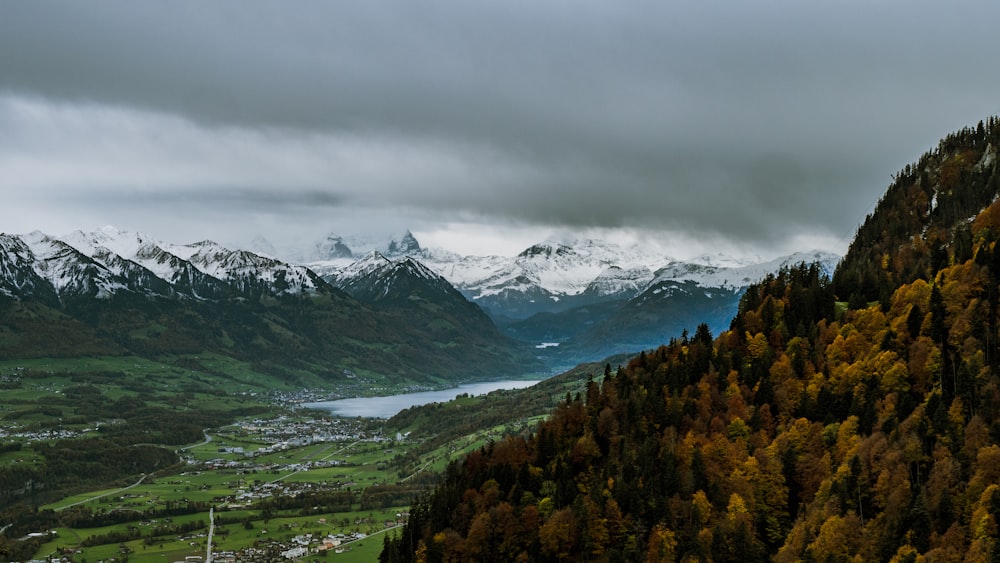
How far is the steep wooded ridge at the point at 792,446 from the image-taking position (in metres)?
105

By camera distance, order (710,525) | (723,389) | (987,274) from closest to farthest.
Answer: (710,525), (987,274), (723,389)

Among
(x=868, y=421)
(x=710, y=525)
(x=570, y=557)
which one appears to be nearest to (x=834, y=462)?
(x=868, y=421)

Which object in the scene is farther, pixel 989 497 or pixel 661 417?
pixel 661 417

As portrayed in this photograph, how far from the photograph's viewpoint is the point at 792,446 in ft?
411

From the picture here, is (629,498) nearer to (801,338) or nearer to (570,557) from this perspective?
(570,557)

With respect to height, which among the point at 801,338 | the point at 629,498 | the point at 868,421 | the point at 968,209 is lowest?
the point at 629,498

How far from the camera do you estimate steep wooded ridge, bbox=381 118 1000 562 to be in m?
105

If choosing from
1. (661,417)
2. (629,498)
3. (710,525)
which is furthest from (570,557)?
(661,417)

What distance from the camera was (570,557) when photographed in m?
122

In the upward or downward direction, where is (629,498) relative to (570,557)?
upward

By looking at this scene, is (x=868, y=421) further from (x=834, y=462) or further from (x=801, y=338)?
(x=801, y=338)

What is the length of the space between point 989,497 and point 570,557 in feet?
172

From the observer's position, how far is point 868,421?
402ft

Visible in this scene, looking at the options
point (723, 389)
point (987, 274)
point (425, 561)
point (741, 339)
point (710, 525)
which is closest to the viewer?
point (710, 525)
